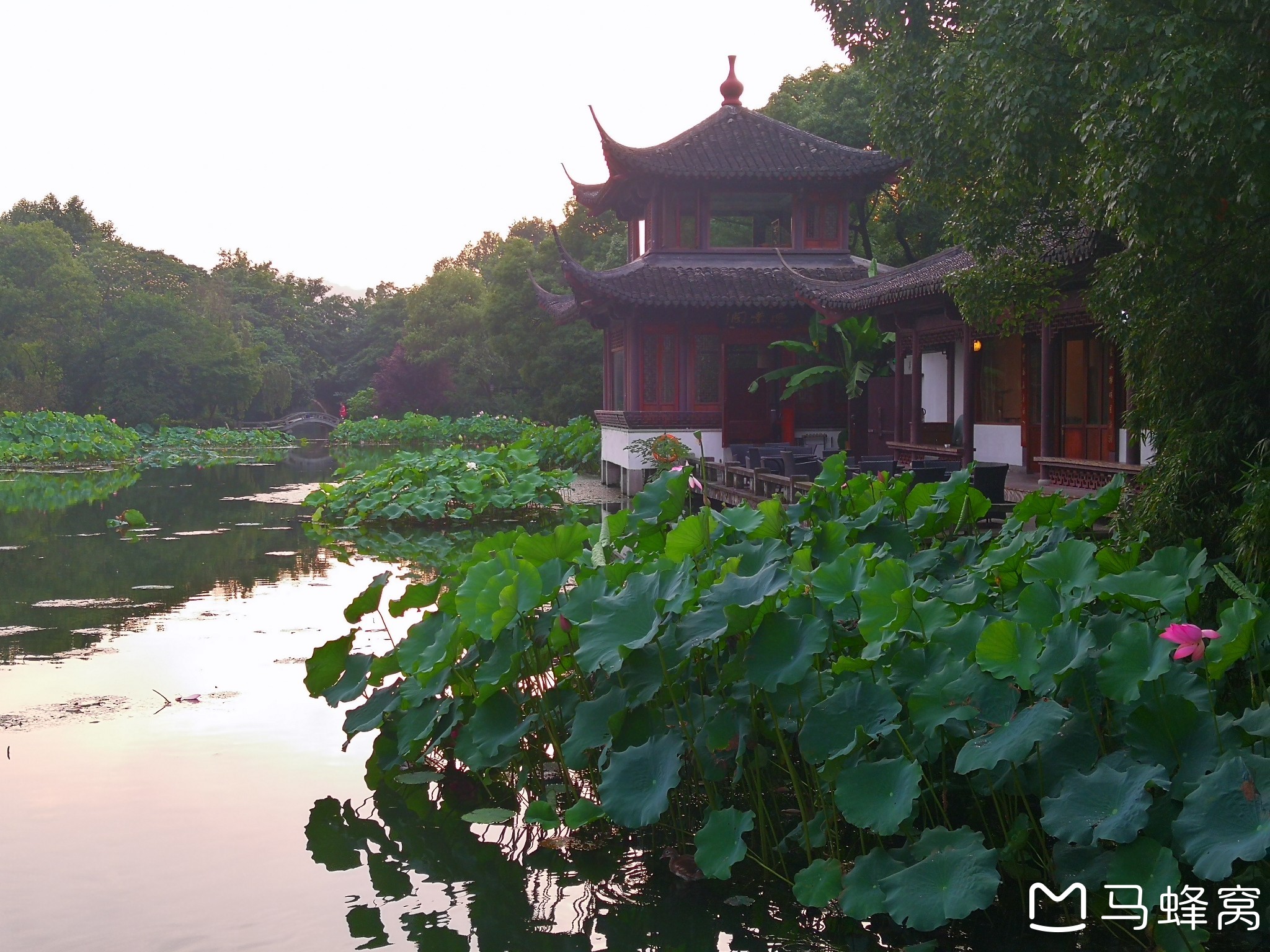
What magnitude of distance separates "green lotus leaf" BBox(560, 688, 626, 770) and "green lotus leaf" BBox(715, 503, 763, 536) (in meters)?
1.05

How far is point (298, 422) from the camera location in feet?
174

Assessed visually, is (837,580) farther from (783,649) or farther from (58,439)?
(58,439)

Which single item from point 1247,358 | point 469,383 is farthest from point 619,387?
point 469,383

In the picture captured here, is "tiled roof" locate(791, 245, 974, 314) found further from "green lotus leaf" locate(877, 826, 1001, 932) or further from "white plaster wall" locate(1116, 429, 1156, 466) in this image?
"green lotus leaf" locate(877, 826, 1001, 932)

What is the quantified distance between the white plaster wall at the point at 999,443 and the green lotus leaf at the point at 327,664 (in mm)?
11316

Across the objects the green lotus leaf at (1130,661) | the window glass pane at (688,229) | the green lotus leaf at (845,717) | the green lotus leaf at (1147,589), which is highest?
the window glass pane at (688,229)

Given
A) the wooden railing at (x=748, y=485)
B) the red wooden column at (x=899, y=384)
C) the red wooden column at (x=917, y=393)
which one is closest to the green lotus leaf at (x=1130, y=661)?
the wooden railing at (x=748, y=485)

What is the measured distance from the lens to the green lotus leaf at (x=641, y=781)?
3.40 meters

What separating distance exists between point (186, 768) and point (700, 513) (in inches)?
97.1

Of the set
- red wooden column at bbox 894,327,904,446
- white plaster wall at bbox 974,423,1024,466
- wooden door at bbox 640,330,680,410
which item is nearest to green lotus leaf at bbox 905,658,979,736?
white plaster wall at bbox 974,423,1024,466

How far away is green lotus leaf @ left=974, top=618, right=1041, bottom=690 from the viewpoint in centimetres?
307

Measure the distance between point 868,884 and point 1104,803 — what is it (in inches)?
26.6

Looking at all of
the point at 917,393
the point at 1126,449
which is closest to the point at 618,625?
the point at 1126,449

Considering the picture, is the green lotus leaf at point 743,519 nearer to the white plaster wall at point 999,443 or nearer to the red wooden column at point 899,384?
the white plaster wall at point 999,443
